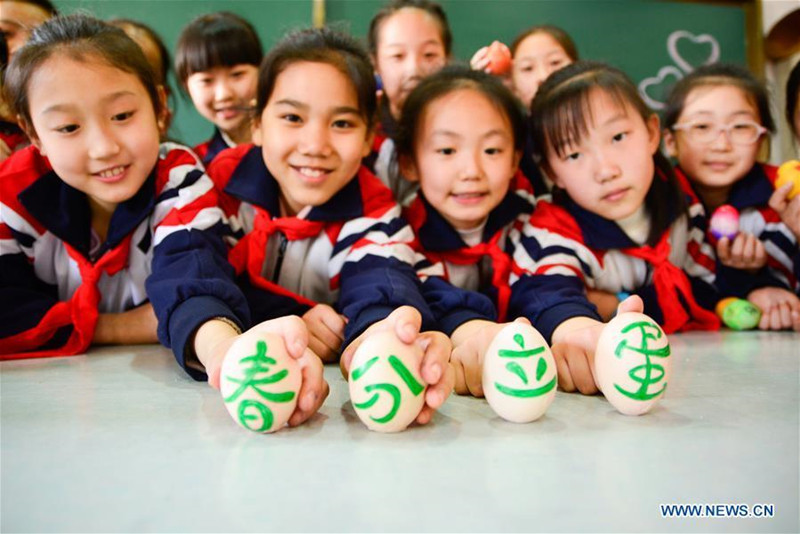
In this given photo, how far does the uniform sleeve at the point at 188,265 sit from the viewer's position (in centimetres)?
86

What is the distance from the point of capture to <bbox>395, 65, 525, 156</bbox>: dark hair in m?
1.29

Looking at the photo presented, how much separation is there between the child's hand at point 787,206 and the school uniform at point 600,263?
18cm

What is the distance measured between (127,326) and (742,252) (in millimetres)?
1321

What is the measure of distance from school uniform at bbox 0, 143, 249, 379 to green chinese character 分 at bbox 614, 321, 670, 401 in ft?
2.07

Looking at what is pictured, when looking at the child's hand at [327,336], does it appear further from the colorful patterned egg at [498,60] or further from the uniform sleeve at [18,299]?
the colorful patterned egg at [498,60]

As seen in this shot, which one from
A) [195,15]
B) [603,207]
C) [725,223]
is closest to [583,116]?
[603,207]

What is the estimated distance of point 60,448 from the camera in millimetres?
614

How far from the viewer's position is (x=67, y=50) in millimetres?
1043

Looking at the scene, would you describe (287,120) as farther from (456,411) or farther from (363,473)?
(363,473)

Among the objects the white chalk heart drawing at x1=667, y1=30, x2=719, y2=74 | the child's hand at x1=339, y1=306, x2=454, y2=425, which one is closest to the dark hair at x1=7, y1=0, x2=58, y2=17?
the child's hand at x1=339, y1=306, x2=454, y2=425

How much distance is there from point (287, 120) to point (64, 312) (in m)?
0.53

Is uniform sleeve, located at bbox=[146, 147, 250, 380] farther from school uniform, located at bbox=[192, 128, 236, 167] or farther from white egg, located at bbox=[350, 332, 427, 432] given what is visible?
school uniform, located at bbox=[192, 128, 236, 167]

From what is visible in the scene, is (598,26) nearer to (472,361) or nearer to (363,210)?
(363,210)

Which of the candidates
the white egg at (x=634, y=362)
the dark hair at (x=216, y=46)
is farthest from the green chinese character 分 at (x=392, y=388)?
the dark hair at (x=216, y=46)
